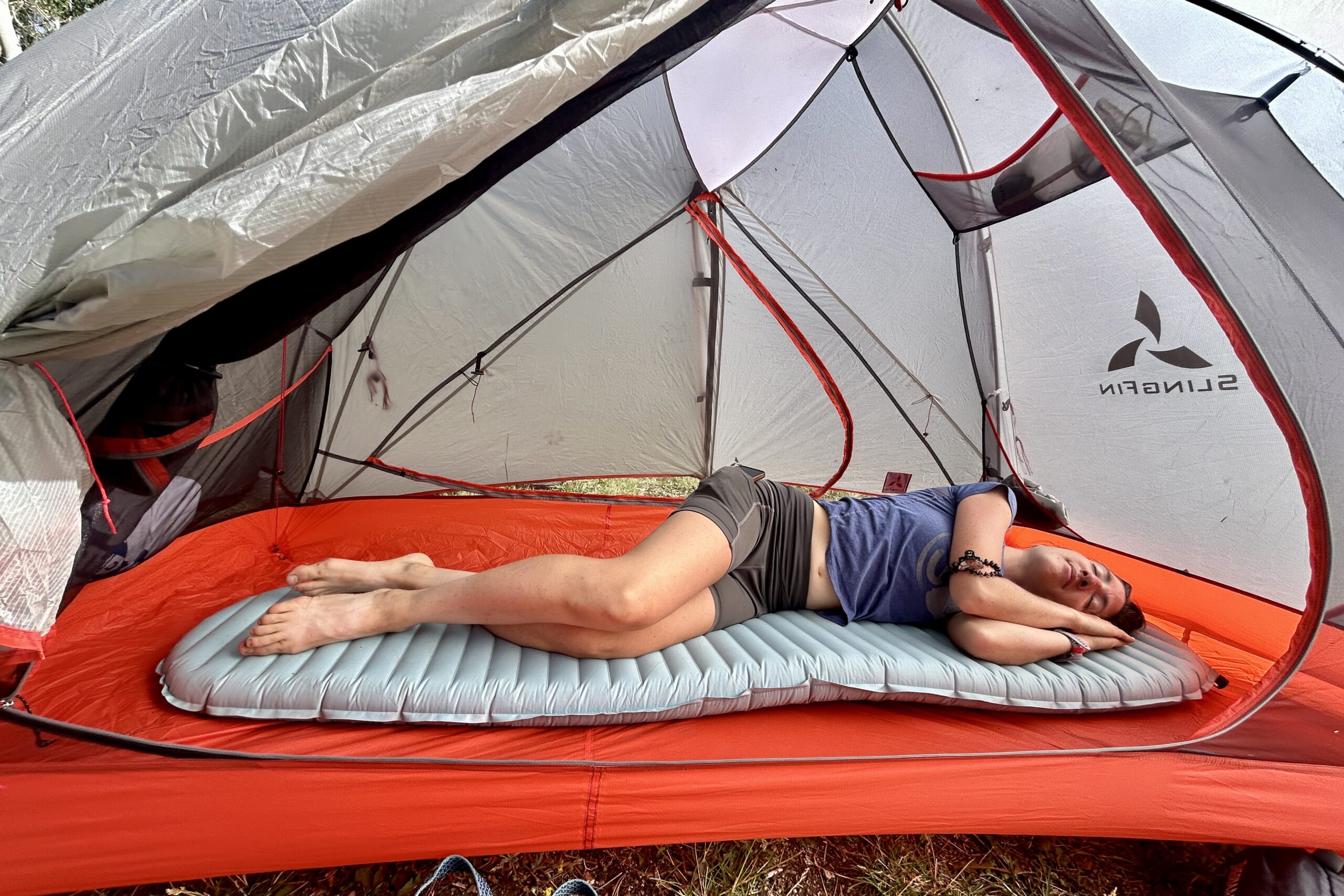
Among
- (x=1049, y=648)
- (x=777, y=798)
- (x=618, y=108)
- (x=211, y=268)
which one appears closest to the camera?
(x=211, y=268)

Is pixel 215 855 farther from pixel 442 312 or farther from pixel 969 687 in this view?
pixel 442 312

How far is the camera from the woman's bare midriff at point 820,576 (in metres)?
1.75

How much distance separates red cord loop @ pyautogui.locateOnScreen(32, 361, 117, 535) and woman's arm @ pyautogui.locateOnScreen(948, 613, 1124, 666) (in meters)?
1.69

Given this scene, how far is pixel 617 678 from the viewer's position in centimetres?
136

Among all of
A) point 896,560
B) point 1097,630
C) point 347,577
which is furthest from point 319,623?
point 1097,630

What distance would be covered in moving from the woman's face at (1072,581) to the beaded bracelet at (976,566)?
0.53ft

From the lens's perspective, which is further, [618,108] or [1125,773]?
[618,108]

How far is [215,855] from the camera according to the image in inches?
44.6

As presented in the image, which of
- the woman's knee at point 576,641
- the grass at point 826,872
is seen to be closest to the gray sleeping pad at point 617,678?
the woman's knee at point 576,641

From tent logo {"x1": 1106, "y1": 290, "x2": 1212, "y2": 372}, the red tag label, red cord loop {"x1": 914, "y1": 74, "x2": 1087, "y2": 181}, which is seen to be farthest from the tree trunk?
tent logo {"x1": 1106, "y1": 290, "x2": 1212, "y2": 372}

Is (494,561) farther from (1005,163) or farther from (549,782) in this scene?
(1005,163)

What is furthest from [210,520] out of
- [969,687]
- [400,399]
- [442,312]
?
[969,687]

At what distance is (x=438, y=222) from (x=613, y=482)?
243cm

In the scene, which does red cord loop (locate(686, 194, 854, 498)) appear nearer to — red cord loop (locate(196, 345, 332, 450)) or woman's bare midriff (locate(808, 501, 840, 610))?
woman's bare midriff (locate(808, 501, 840, 610))
